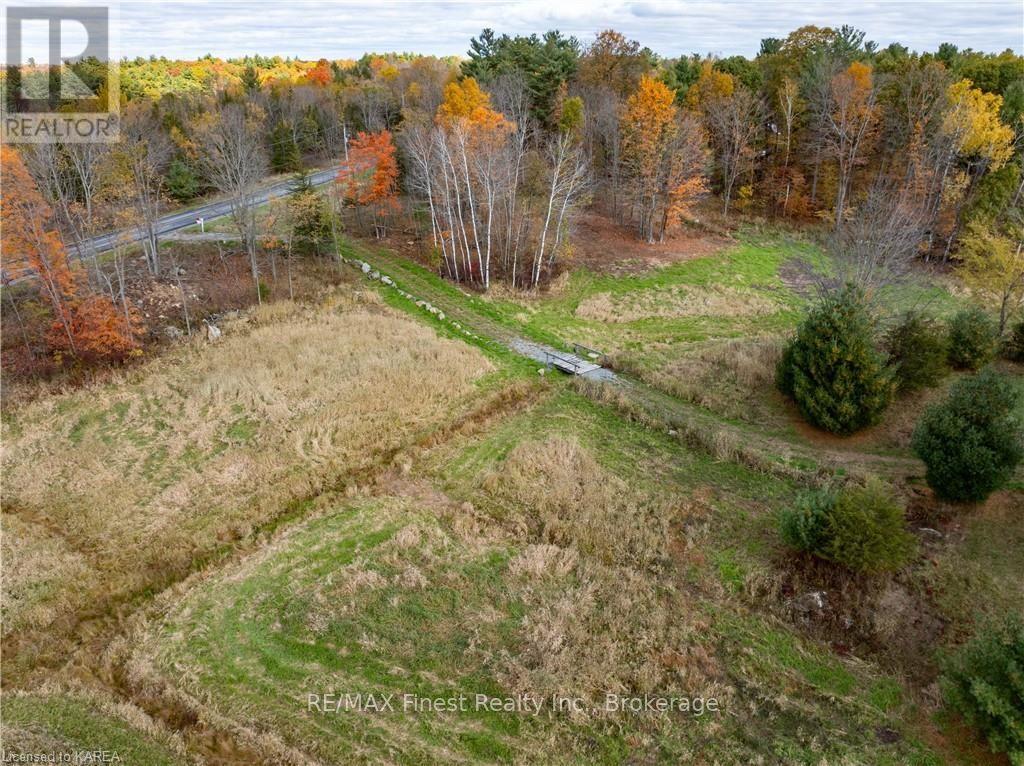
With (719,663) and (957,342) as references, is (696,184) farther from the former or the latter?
(719,663)

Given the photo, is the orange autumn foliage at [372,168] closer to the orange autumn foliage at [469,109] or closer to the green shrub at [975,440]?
the orange autumn foliage at [469,109]

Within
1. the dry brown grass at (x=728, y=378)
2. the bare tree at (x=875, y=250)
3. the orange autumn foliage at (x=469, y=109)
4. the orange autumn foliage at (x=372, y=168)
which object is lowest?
the dry brown grass at (x=728, y=378)

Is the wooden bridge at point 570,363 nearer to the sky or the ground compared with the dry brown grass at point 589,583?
nearer to the sky

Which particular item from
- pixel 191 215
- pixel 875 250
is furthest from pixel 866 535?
pixel 191 215

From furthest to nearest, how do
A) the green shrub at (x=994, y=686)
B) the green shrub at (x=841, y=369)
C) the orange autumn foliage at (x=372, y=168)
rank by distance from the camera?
the orange autumn foliage at (x=372, y=168)
the green shrub at (x=841, y=369)
the green shrub at (x=994, y=686)

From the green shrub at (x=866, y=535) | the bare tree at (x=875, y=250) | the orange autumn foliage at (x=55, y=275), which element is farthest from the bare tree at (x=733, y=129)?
the orange autumn foliage at (x=55, y=275)

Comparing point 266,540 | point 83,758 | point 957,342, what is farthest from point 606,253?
point 83,758

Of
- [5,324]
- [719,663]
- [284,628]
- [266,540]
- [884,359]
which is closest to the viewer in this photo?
[719,663]

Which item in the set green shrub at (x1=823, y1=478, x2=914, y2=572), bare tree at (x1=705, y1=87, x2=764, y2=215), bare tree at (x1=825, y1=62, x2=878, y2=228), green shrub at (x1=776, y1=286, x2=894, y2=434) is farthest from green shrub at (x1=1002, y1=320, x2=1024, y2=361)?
bare tree at (x1=705, y1=87, x2=764, y2=215)
